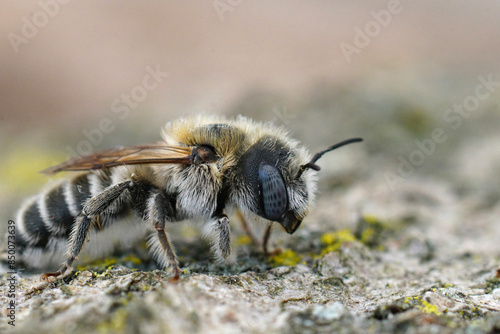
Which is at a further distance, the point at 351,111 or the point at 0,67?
the point at 0,67

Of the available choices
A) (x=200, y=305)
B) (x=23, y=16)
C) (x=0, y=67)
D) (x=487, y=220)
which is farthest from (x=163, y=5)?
(x=200, y=305)

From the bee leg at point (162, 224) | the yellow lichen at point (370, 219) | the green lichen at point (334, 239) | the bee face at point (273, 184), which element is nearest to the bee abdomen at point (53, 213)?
the bee leg at point (162, 224)

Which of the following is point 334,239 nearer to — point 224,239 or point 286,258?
point 286,258

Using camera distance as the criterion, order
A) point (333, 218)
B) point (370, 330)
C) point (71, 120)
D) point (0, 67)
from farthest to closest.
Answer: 1. point (0, 67)
2. point (71, 120)
3. point (333, 218)
4. point (370, 330)

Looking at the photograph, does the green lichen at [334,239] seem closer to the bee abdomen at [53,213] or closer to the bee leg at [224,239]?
the bee leg at [224,239]

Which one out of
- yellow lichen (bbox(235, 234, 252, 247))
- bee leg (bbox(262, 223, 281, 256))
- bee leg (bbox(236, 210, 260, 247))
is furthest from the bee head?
yellow lichen (bbox(235, 234, 252, 247))

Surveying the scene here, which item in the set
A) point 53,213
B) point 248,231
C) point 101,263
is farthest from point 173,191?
point 53,213

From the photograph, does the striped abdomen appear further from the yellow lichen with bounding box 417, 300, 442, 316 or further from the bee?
the yellow lichen with bounding box 417, 300, 442, 316

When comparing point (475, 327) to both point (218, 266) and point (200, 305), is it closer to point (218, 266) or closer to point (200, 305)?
point (200, 305)
